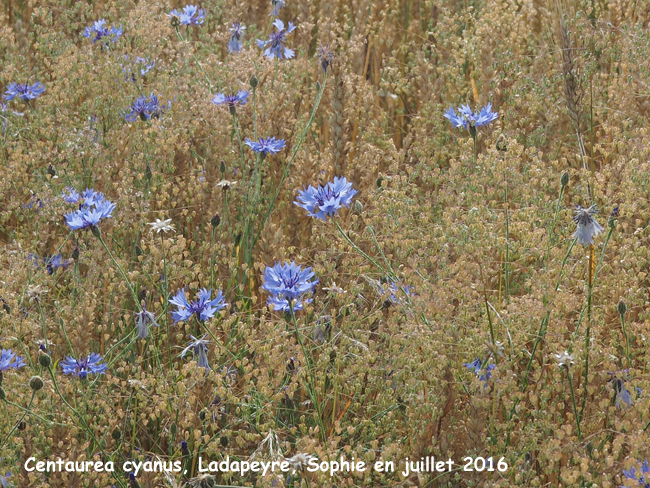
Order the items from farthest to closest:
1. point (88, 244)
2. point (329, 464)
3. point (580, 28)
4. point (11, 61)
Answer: point (11, 61)
point (580, 28)
point (88, 244)
point (329, 464)

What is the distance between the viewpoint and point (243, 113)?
117 inches

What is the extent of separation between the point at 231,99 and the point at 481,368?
4.85ft

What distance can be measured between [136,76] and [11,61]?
24.5 inches

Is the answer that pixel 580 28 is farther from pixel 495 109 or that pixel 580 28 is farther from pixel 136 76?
Result: pixel 136 76

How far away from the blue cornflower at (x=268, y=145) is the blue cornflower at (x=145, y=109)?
445 millimetres

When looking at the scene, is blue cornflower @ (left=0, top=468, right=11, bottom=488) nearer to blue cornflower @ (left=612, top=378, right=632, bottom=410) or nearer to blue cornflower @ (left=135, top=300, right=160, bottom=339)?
blue cornflower @ (left=135, top=300, right=160, bottom=339)

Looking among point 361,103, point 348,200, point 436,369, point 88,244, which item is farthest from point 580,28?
point 88,244


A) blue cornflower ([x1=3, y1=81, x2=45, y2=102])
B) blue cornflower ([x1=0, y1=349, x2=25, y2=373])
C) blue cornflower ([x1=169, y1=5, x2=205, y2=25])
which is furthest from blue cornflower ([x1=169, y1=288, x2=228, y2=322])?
blue cornflower ([x1=169, y1=5, x2=205, y2=25])

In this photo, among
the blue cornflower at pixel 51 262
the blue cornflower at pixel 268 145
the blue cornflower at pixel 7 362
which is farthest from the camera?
the blue cornflower at pixel 268 145

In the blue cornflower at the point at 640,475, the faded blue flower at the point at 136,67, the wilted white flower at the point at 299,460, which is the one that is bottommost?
the blue cornflower at the point at 640,475

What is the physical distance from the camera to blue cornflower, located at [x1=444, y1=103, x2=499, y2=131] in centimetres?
257

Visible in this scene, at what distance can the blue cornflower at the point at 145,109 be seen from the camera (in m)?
2.91

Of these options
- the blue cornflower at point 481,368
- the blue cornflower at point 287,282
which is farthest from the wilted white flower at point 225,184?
the blue cornflower at point 481,368

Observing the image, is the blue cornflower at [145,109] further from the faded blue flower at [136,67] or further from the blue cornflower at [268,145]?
the blue cornflower at [268,145]
